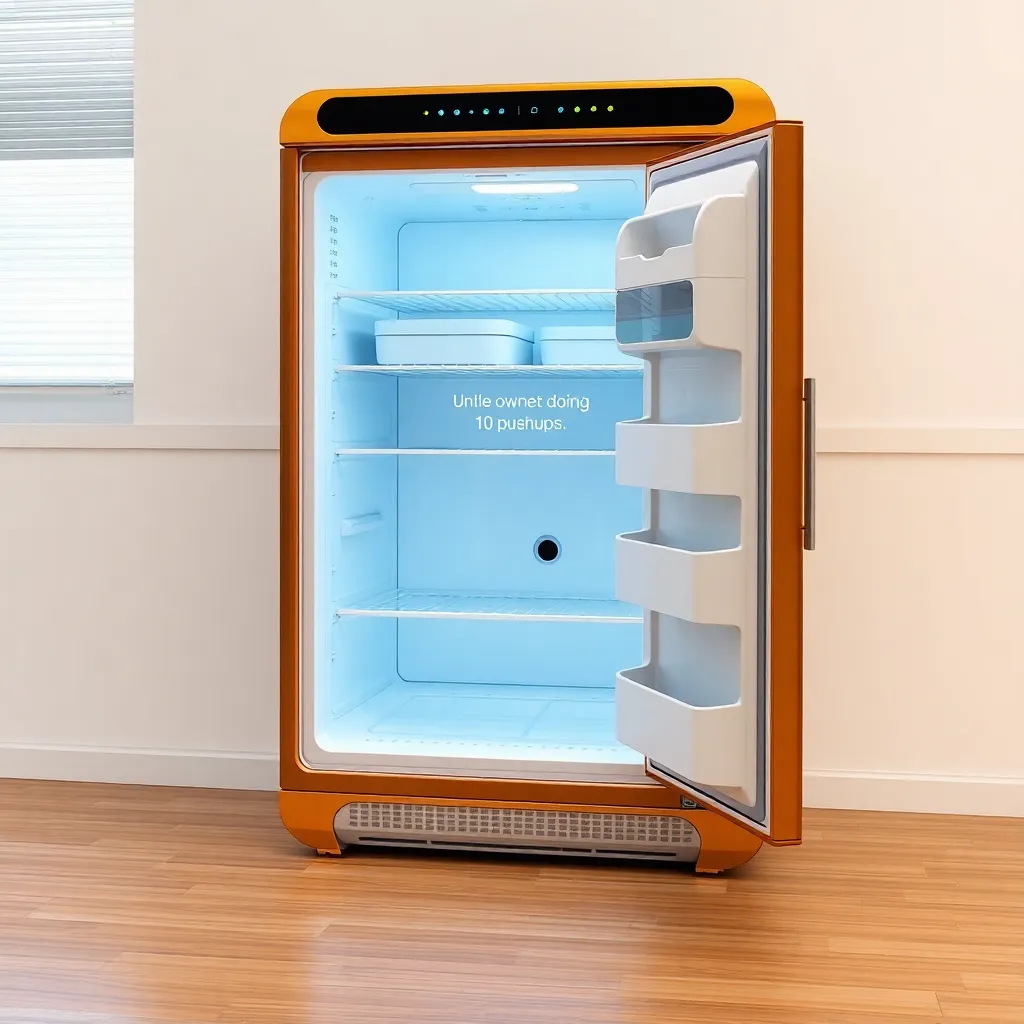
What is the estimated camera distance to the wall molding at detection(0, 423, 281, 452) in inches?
122

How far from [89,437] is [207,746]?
86 cm

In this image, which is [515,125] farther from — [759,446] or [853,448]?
[853,448]

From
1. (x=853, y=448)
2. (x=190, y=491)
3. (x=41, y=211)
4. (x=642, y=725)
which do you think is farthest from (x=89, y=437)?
(x=853, y=448)

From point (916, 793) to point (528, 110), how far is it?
1812mm

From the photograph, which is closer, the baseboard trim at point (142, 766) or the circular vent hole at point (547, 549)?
the circular vent hole at point (547, 549)

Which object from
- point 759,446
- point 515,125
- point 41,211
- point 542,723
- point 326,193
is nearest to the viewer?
point 759,446

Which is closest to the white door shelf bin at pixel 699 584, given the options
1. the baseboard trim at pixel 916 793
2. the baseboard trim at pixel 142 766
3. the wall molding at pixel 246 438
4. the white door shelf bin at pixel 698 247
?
the white door shelf bin at pixel 698 247

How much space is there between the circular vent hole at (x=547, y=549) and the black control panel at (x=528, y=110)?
1.03 metres

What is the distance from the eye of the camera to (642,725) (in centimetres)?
228

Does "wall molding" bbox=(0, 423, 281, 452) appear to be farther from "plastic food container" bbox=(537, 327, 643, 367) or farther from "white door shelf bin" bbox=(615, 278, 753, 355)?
"white door shelf bin" bbox=(615, 278, 753, 355)

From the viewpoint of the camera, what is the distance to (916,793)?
294 cm

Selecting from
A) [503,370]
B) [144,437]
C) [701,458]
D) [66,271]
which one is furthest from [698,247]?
[66,271]

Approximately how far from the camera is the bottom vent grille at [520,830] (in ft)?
8.09

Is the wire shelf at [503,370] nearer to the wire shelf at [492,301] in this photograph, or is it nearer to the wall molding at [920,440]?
the wire shelf at [492,301]
